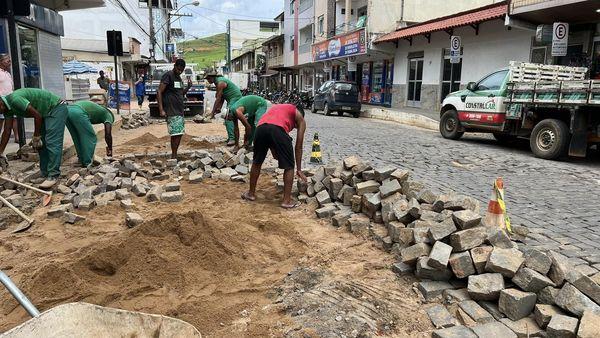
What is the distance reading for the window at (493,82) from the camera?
10484 mm

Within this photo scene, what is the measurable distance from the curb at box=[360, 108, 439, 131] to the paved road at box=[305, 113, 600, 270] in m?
3.21

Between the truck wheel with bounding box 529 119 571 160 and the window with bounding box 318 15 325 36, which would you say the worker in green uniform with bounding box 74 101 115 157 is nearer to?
the truck wheel with bounding box 529 119 571 160

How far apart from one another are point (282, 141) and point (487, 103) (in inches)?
267

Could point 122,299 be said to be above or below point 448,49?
below

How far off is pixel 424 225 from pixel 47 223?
4072mm

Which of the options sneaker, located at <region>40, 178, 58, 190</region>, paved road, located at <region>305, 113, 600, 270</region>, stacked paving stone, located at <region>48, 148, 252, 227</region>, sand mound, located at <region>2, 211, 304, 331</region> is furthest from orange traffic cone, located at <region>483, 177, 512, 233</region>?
sneaker, located at <region>40, 178, 58, 190</region>

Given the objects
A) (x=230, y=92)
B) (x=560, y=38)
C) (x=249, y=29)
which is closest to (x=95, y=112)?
(x=230, y=92)

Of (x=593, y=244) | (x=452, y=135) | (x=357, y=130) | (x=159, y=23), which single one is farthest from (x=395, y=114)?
(x=159, y=23)

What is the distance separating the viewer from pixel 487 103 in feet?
34.7

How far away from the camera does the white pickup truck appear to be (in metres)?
8.46

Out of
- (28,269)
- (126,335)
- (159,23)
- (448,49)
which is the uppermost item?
(159,23)

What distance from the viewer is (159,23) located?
51.9m

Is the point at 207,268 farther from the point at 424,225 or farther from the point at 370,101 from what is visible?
the point at 370,101

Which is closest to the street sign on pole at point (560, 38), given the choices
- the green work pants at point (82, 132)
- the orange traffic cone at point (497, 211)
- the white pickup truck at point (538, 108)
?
the white pickup truck at point (538, 108)
